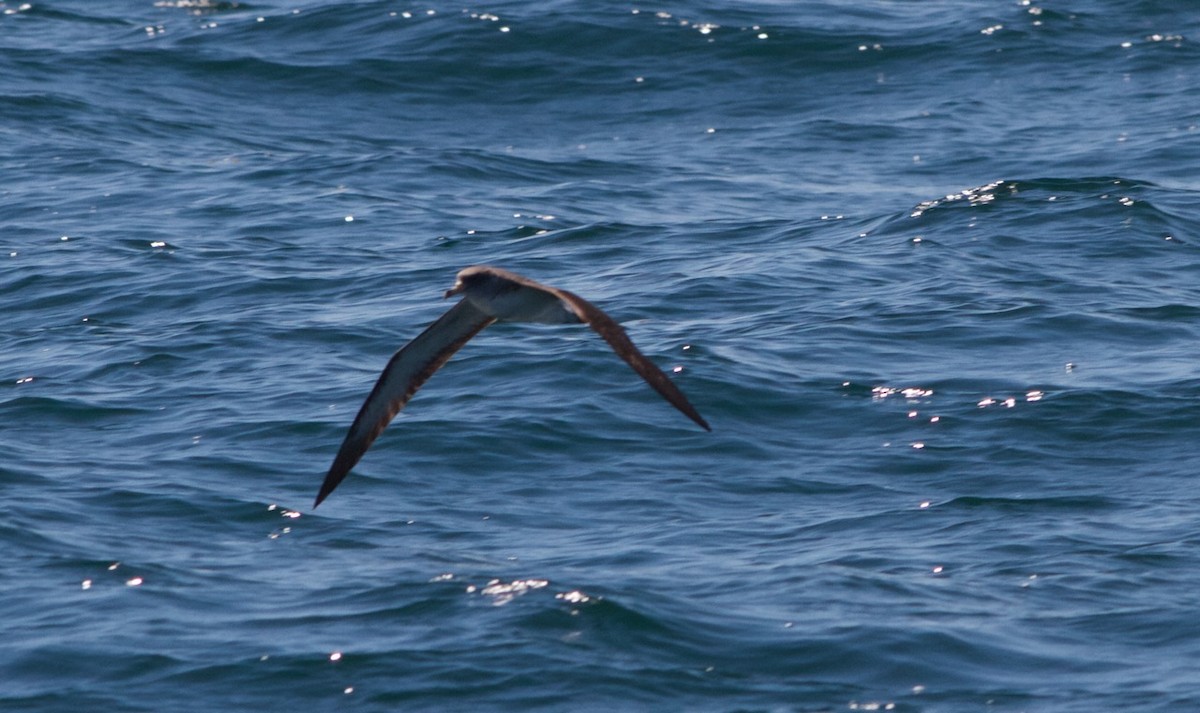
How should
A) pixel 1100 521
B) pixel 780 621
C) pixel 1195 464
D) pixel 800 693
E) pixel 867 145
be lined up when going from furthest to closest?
pixel 867 145 < pixel 1195 464 < pixel 1100 521 < pixel 780 621 < pixel 800 693

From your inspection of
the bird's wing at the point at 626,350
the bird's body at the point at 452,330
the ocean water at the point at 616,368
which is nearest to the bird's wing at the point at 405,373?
the bird's body at the point at 452,330

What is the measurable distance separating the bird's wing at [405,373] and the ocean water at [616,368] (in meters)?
0.63

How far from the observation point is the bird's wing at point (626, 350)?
7.91 metres

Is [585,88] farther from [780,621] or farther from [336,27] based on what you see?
[780,621]

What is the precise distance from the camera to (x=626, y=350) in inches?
311

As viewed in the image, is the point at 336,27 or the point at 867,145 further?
the point at 336,27

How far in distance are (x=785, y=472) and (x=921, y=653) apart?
2661 millimetres

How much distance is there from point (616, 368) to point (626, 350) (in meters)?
5.64

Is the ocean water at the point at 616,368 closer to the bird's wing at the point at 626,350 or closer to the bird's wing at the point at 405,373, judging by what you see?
the bird's wing at the point at 405,373

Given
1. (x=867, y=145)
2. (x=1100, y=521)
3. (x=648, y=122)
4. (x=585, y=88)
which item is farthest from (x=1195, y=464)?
(x=585, y=88)

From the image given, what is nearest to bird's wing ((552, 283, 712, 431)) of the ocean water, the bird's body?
the bird's body

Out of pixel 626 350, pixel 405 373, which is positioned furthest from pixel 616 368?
pixel 626 350

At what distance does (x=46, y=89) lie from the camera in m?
22.2

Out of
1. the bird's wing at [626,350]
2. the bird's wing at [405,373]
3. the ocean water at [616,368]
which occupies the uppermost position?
the bird's wing at [626,350]
